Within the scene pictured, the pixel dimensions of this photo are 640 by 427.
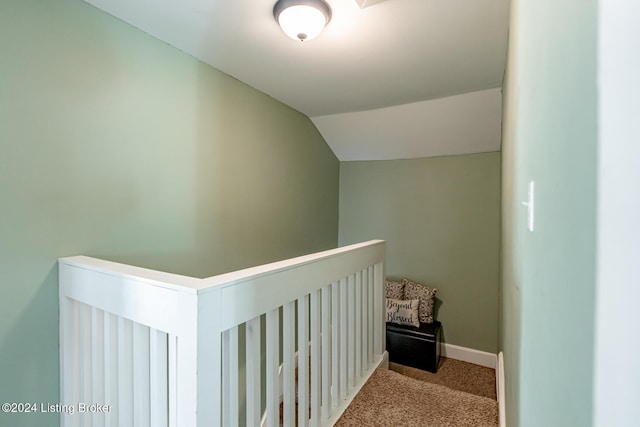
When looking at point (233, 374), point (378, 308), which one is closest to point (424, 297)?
point (378, 308)

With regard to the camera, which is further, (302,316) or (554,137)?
(302,316)

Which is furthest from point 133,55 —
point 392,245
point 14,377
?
point 392,245

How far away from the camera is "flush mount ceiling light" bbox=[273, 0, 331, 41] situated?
1.43 m

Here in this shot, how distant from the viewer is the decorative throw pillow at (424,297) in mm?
3328

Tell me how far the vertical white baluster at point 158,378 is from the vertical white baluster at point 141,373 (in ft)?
0.15

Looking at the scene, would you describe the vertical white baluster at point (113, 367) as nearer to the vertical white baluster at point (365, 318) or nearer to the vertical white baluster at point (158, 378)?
the vertical white baluster at point (158, 378)

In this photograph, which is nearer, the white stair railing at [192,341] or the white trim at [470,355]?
the white stair railing at [192,341]

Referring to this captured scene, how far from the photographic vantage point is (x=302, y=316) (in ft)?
4.61

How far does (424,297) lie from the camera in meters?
3.35

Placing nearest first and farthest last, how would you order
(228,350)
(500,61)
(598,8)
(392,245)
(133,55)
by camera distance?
(598,8) → (228,350) → (133,55) → (500,61) → (392,245)

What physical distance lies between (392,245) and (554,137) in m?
3.31

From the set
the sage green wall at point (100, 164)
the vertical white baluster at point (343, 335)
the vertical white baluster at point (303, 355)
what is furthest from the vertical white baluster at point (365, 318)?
the sage green wall at point (100, 164)

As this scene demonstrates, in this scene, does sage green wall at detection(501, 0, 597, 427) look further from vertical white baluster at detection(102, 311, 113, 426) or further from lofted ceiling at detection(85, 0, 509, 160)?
vertical white baluster at detection(102, 311, 113, 426)

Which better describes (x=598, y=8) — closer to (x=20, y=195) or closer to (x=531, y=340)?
(x=531, y=340)
